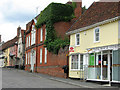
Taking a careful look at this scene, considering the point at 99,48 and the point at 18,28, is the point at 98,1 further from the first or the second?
the point at 18,28

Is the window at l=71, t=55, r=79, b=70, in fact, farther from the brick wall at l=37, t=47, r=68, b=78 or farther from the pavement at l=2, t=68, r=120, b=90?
the pavement at l=2, t=68, r=120, b=90

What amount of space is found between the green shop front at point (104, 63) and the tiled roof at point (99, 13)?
2791 mm

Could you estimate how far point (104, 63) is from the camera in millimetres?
19734

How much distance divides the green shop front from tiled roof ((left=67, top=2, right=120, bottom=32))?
2.79 metres

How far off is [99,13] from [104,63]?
5420mm

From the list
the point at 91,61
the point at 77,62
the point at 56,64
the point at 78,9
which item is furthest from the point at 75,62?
the point at 78,9

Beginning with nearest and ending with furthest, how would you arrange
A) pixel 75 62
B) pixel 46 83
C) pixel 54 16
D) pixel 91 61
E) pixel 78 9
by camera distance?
1. pixel 46 83
2. pixel 91 61
3. pixel 75 62
4. pixel 54 16
5. pixel 78 9

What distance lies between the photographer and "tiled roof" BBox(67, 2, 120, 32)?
66.2ft

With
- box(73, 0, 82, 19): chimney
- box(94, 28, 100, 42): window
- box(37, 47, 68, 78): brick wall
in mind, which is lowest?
box(37, 47, 68, 78): brick wall

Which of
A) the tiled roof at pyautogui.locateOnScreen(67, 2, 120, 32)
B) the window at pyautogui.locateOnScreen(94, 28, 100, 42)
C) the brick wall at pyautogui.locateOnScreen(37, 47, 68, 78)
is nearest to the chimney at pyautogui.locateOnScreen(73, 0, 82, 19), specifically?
the tiled roof at pyautogui.locateOnScreen(67, 2, 120, 32)

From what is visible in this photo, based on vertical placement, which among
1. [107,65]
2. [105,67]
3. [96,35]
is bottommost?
[105,67]

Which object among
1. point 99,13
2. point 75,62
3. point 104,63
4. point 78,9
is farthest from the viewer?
point 78,9

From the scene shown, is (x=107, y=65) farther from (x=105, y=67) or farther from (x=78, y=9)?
(x=78, y=9)

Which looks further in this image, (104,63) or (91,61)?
(91,61)
